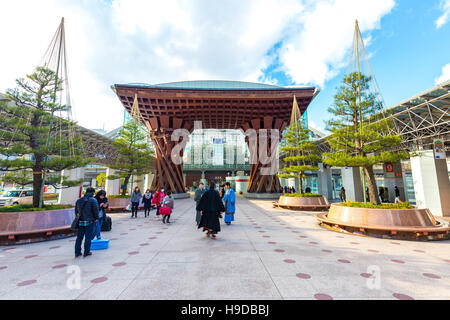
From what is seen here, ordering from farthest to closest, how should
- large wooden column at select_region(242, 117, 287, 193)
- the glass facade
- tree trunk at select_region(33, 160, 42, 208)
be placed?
1. the glass facade
2. large wooden column at select_region(242, 117, 287, 193)
3. tree trunk at select_region(33, 160, 42, 208)

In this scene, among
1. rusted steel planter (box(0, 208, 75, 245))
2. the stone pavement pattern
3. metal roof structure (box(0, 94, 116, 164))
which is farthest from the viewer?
metal roof structure (box(0, 94, 116, 164))

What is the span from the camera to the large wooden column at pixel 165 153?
23.0 metres

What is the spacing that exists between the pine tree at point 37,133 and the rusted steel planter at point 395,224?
10097 mm

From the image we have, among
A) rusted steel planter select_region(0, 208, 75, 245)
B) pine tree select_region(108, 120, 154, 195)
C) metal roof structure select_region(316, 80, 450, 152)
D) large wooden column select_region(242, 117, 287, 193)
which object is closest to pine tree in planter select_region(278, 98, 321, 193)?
metal roof structure select_region(316, 80, 450, 152)

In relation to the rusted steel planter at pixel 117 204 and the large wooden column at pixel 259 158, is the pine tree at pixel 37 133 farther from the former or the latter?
the large wooden column at pixel 259 158

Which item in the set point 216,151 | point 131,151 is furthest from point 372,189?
point 216,151

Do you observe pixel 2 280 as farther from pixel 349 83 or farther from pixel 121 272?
pixel 349 83

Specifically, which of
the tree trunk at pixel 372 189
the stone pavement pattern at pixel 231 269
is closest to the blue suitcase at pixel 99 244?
the stone pavement pattern at pixel 231 269

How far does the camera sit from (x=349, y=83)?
918cm

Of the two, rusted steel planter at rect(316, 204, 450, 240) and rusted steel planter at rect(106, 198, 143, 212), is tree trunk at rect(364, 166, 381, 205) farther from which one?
rusted steel planter at rect(106, 198, 143, 212)

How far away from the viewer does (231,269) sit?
356cm

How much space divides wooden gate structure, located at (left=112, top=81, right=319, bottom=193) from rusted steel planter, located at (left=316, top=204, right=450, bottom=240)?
1705 centimetres

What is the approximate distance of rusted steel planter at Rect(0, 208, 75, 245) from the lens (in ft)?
18.1

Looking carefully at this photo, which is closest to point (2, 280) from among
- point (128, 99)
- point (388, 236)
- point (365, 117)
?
point (388, 236)
